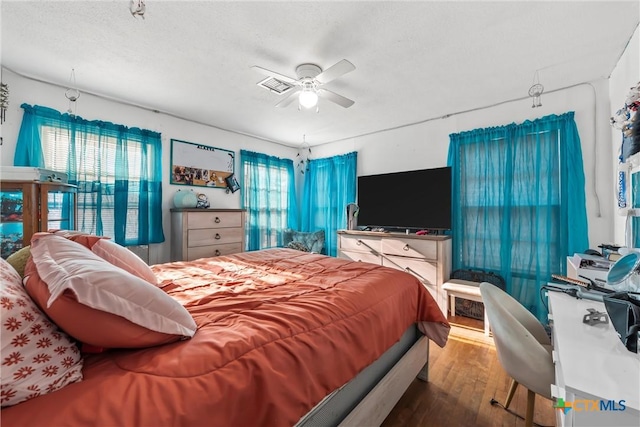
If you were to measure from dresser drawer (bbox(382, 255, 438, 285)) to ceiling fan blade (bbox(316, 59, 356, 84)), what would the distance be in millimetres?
2294

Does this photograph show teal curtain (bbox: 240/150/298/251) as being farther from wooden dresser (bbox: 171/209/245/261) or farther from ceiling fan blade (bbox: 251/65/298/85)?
ceiling fan blade (bbox: 251/65/298/85)

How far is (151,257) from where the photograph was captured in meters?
3.17

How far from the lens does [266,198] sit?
4.43 m

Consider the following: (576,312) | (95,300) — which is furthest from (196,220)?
(576,312)

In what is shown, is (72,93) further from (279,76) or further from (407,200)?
(407,200)

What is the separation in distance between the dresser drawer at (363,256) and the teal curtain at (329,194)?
0.56 meters

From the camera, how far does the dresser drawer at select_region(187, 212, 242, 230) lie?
10.3ft

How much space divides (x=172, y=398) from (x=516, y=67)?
10.2 feet

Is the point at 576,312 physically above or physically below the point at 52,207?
below

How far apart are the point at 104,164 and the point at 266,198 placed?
2161mm

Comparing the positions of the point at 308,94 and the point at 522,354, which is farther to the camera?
the point at 308,94

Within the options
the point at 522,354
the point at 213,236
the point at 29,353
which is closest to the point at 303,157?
the point at 213,236

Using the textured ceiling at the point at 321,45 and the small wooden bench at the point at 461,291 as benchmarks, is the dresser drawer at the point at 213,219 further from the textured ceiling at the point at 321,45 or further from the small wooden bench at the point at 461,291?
the small wooden bench at the point at 461,291

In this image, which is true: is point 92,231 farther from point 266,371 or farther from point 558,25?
point 558,25
